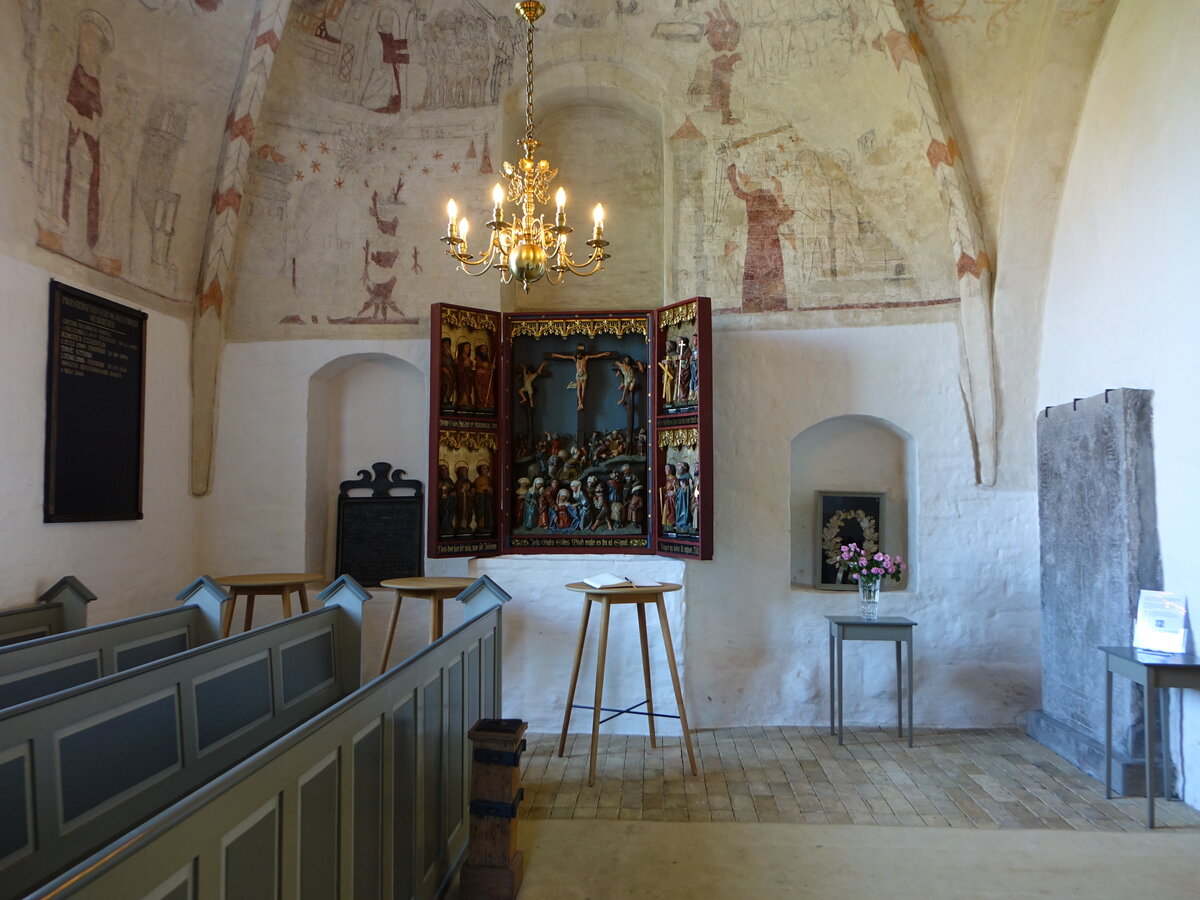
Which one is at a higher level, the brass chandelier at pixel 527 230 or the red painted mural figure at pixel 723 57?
the red painted mural figure at pixel 723 57

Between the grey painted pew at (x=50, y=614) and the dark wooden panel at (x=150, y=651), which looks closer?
the dark wooden panel at (x=150, y=651)

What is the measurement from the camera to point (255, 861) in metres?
2.39

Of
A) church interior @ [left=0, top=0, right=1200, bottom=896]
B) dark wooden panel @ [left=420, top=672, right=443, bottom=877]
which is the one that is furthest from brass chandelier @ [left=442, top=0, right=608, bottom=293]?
dark wooden panel @ [left=420, top=672, right=443, bottom=877]

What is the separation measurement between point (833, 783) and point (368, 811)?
146 inches

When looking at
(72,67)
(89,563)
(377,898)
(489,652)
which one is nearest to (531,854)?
(489,652)

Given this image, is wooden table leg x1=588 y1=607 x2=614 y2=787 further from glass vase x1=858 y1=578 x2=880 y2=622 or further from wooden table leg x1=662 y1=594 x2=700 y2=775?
glass vase x1=858 y1=578 x2=880 y2=622

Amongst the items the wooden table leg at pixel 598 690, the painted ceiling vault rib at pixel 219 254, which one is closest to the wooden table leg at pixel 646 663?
the wooden table leg at pixel 598 690

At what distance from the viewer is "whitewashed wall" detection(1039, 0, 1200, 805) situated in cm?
546

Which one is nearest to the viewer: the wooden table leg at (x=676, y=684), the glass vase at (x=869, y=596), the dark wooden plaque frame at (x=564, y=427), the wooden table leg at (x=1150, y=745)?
the wooden table leg at (x=1150, y=745)

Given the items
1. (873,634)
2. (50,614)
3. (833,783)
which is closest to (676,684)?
(833,783)

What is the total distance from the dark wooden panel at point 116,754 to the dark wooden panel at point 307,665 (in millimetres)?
1103

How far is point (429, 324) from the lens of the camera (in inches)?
307

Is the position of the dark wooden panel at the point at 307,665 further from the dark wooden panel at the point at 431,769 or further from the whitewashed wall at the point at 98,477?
the whitewashed wall at the point at 98,477

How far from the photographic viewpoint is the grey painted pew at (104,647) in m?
3.92
